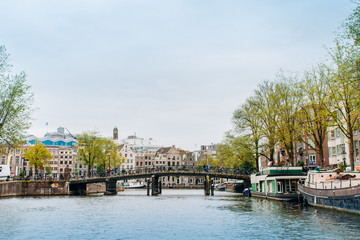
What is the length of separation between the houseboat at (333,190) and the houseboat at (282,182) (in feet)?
14.7

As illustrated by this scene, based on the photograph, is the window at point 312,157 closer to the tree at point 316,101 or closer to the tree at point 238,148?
the tree at point 238,148

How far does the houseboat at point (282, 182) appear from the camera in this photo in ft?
146

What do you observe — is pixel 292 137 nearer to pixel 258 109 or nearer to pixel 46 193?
pixel 258 109

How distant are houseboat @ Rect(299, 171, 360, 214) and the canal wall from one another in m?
46.2

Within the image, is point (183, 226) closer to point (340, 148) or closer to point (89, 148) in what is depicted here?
point (340, 148)

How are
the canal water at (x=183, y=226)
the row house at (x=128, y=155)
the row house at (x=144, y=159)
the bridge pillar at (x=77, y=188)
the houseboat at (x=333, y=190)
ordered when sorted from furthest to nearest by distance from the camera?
the row house at (x=144, y=159) → the row house at (x=128, y=155) → the bridge pillar at (x=77, y=188) → the houseboat at (x=333, y=190) → the canal water at (x=183, y=226)

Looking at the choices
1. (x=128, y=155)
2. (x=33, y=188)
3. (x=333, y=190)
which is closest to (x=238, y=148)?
(x=333, y=190)

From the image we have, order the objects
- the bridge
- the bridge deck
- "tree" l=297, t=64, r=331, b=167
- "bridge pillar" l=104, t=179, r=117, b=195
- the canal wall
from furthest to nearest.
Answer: "bridge pillar" l=104, t=179, r=117, b=195 < the bridge < the bridge deck < the canal wall < "tree" l=297, t=64, r=331, b=167

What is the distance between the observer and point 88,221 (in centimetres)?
2947

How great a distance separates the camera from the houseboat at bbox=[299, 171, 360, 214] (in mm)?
27191

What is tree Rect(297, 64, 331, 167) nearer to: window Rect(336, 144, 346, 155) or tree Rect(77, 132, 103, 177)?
window Rect(336, 144, 346, 155)

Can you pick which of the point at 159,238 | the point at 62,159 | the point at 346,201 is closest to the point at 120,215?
the point at 159,238

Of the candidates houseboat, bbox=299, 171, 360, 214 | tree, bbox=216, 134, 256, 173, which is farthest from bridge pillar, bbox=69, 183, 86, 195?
houseboat, bbox=299, 171, 360, 214

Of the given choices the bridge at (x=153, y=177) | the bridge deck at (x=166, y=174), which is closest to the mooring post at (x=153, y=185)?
the bridge at (x=153, y=177)
